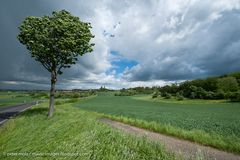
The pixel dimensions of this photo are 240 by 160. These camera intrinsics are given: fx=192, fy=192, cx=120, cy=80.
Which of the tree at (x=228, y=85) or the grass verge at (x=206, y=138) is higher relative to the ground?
the tree at (x=228, y=85)

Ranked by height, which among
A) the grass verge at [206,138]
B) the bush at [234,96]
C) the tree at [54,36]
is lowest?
the grass verge at [206,138]

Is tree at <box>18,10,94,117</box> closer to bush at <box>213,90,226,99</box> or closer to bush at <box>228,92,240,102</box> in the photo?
bush at <box>228,92,240,102</box>

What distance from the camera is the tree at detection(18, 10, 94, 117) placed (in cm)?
1888

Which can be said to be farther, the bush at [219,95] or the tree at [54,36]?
the bush at [219,95]

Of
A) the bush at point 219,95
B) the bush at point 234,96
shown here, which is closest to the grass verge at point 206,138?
the bush at point 234,96

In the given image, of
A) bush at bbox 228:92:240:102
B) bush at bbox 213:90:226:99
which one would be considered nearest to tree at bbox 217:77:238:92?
bush at bbox 213:90:226:99

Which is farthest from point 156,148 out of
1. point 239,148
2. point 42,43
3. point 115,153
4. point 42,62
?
point 42,62

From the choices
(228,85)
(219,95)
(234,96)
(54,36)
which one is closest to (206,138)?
(54,36)

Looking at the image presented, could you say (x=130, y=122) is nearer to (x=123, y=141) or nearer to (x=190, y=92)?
(x=123, y=141)

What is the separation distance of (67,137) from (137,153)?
127 inches

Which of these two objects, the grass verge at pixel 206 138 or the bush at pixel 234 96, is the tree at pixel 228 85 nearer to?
the bush at pixel 234 96

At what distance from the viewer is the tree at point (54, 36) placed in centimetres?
1888

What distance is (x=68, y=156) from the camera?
6.03 metres

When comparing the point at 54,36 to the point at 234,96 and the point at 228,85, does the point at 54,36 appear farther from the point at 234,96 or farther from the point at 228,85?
the point at 228,85
